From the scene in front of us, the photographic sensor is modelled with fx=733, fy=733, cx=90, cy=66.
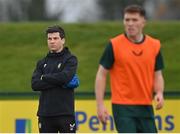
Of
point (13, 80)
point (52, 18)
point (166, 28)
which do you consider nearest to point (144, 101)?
point (13, 80)

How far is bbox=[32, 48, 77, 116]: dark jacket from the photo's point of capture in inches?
283

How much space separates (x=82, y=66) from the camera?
1589 centimetres

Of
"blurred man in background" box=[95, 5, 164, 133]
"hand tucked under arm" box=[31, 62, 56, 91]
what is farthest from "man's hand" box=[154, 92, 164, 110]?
"hand tucked under arm" box=[31, 62, 56, 91]

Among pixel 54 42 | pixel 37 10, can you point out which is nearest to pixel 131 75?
pixel 54 42

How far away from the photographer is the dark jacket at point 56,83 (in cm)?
718

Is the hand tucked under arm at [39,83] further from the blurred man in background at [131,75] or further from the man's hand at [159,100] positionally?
the man's hand at [159,100]

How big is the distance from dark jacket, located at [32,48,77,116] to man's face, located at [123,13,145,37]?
2.12ft

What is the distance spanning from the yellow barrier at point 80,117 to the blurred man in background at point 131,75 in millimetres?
2785

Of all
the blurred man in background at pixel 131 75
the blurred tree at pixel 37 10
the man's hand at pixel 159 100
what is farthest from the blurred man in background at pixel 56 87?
the blurred tree at pixel 37 10

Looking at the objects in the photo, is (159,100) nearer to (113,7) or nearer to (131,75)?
(131,75)

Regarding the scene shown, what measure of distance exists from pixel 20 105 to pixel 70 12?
3508 centimetres

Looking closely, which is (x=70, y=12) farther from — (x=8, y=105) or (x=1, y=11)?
(x=8, y=105)

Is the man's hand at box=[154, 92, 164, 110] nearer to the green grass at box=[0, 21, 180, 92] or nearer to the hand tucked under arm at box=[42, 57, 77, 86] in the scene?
the hand tucked under arm at box=[42, 57, 77, 86]

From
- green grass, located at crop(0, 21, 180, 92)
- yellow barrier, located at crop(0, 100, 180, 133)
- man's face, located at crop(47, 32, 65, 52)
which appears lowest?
yellow barrier, located at crop(0, 100, 180, 133)
